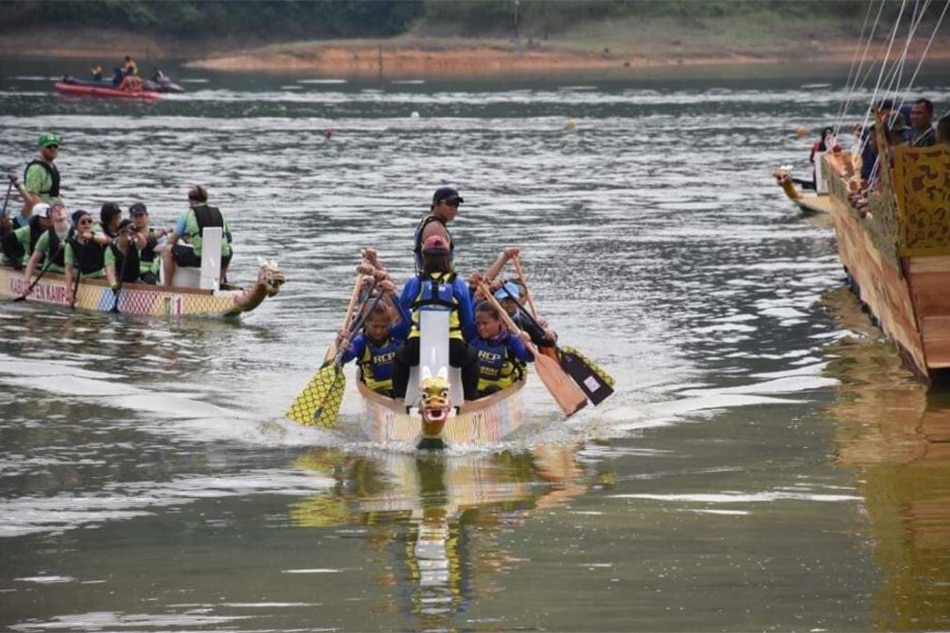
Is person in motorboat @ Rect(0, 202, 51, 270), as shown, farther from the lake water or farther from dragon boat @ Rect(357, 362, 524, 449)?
dragon boat @ Rect(357, 362, 524, 449)

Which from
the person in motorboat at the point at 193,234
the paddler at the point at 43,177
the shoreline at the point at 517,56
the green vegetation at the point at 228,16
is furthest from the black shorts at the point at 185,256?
the green vegetation at the point at 228,16

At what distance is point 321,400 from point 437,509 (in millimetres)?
3178

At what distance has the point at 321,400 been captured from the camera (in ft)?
56.4

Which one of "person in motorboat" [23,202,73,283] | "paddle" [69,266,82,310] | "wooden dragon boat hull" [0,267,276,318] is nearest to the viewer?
"wooden dragon boat hull" [0,267,276,318]

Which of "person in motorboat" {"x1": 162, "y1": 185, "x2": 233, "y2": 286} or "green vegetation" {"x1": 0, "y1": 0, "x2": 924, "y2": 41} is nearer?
"person in motorboat" {"x1": 162, "y1": 185, "x2": 233, "y2": 286}

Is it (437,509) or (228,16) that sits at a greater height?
(228,16)

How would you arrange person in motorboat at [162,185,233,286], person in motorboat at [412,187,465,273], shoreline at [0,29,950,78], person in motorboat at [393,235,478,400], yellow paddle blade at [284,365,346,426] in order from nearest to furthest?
person in motorboat at [393,235,478,400], yellow paddle blade at [284,365,346,426], person in motorboat at [412,187,465,273], person in motorboat at [162,185,233,286], shoreline at [0,29,950,78]

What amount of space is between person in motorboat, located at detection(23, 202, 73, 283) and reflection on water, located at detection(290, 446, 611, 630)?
9.96m

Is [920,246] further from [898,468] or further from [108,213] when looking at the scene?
[108,213]

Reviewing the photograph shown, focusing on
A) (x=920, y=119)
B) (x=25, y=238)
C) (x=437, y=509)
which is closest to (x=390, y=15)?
(x=25, y=238)

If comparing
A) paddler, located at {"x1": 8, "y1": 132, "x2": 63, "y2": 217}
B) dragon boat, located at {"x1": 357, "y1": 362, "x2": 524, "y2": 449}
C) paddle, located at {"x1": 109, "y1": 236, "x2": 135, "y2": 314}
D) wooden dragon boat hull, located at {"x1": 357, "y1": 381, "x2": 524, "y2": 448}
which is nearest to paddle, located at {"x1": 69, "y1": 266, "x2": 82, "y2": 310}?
paddle, located at {"x1": 109, "y1": 236, "x2": 135, "y2": 314}

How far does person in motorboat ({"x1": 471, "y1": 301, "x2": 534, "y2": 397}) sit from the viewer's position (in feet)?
56.3

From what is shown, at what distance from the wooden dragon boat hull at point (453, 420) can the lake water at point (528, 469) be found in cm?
16

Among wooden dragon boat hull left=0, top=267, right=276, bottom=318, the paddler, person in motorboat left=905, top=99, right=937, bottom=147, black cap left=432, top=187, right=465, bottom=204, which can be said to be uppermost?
person in motorboat left=905, top=99, right=937, bottom=147
